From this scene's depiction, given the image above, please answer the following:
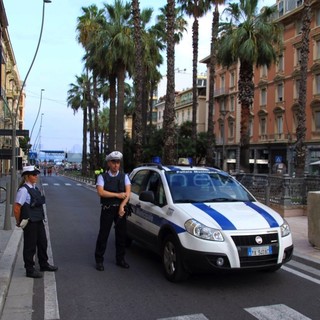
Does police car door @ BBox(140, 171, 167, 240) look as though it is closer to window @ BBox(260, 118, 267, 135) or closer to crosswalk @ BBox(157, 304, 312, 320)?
crosswalk @ BBox(157, 304, 312, 320)

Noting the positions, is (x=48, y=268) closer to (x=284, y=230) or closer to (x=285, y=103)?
(x=284, y=230)

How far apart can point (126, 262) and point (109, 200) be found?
125 centimetres

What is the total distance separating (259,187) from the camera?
1673 centimetres

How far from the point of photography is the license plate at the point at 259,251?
5793 mm

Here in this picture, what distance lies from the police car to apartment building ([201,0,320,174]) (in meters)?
34.8

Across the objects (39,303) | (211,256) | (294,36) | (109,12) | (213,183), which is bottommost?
(39,303)

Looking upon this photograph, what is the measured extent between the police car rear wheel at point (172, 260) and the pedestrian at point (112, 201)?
874 millimetres

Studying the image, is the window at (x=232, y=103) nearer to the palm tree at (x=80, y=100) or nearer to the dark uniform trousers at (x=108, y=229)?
the palm tree at (x=80, y=100)

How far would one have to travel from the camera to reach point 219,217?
19.7 ft

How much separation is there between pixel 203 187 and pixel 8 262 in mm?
3280

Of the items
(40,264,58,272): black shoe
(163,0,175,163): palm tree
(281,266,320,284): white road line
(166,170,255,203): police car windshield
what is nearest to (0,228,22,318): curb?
(40,264,58,272): black shoe

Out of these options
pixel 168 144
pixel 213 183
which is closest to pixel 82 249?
pixel 213 183

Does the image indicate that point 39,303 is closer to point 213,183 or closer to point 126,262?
point 126,262

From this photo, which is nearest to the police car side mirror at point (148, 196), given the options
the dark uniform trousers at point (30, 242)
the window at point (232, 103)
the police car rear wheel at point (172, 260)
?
the police car rear wheel at point (172, 260)
